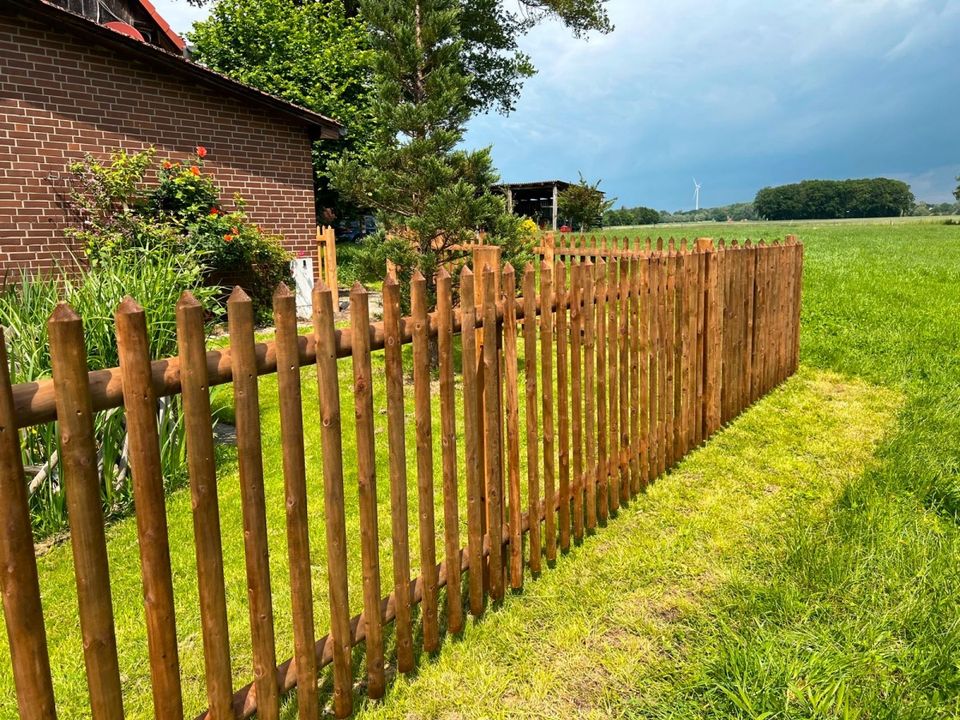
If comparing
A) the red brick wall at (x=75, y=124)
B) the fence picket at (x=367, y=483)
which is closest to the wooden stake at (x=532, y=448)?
the fence picket at (x=367, y=483)

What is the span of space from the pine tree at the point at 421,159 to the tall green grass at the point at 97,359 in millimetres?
2519

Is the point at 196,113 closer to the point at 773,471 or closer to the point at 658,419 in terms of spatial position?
the point at 658,419

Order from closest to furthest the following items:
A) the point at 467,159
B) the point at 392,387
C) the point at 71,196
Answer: the point at 392,387, the point at 467,159, the point at 71,196

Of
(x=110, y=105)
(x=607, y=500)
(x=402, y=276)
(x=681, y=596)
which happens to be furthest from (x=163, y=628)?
(x=110, y=105)

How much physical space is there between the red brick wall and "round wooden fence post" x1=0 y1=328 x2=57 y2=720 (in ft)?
28.0

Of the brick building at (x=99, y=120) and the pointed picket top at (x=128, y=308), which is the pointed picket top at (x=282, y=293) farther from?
the brick building at (x=99, y=120)

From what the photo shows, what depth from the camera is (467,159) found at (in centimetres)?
684

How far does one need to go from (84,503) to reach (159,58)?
9.91 meters

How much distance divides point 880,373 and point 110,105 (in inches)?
426

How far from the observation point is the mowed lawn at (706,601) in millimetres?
2441

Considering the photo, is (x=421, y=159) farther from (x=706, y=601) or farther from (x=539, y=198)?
(x=539, y=198)

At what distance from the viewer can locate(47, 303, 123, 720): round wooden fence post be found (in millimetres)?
1482

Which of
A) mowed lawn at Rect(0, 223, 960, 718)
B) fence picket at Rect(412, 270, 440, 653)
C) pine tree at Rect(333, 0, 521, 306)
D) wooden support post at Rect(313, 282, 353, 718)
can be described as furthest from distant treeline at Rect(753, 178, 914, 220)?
wooden support post at Rect(313, 282, 353, 718)

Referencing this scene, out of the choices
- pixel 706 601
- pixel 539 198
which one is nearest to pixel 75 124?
pixel 706 601
